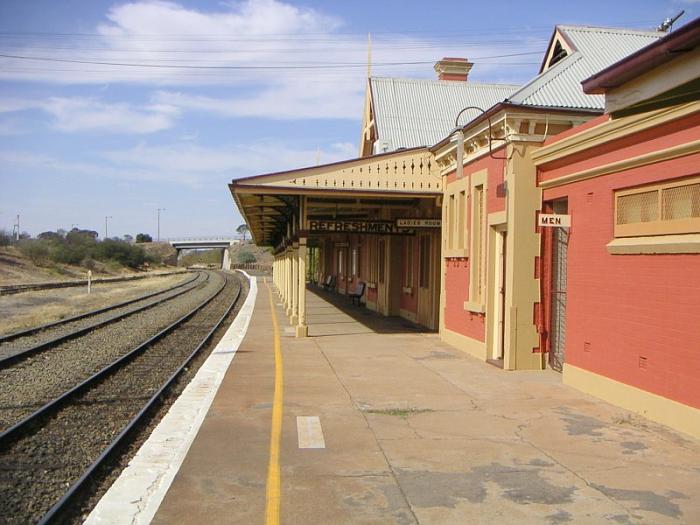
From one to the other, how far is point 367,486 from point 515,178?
6787mm

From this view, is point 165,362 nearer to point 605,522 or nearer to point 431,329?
point 431,329

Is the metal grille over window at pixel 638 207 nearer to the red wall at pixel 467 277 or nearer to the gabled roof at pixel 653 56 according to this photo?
the red wall at pixel 467 277

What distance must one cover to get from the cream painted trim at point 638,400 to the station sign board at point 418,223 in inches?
292

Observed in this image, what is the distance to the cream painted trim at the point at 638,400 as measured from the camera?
7.25m

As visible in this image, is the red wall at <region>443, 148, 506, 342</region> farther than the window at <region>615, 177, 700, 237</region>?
Yes

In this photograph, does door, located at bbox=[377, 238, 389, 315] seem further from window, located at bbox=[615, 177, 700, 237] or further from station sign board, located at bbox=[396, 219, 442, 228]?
window, located at bbox=[615, 177, 700, 237]

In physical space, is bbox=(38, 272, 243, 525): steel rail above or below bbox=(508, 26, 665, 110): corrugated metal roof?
below

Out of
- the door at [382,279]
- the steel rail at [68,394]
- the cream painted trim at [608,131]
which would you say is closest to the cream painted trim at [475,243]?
the cream painted trim at [608,131]

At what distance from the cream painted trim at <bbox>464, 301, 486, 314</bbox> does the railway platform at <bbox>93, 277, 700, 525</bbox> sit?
1.89m

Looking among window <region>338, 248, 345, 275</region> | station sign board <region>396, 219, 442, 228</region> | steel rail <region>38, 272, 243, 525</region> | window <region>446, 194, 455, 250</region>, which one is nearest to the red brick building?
window <region>446, 194, 455, 250</region>

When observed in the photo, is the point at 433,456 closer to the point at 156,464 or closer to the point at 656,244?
the point at 156,464

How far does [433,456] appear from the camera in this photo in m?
6.61

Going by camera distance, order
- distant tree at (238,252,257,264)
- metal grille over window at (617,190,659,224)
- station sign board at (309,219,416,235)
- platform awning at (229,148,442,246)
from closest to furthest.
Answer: metal grille over window at (617,190,659,224)
platform awning at (229,148,442,246)
station sign board at (309,219,416,235)
distant tree at (238,252,257,264)

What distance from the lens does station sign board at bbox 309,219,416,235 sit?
1730cm
